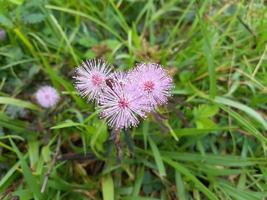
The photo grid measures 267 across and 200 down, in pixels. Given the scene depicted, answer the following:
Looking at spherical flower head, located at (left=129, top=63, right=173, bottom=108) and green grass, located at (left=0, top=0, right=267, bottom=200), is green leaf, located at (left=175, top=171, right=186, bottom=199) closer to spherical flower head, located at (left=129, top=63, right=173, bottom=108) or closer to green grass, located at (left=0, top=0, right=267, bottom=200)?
green grass, located at (left=0, top=0, right=267, bottom=200)

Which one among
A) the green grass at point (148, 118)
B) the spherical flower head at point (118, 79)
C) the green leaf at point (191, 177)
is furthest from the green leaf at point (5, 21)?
the green leaf at point (191, 177)

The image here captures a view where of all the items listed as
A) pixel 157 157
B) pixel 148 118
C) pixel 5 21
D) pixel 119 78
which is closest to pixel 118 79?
pixel 119 78

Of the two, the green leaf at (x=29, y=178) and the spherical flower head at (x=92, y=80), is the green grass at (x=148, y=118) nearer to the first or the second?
the green leaf at (x=29, y=178)

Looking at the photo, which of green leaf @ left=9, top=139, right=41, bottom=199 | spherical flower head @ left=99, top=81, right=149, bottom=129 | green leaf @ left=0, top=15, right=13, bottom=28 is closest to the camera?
spherical flower head @ left=99, top=81, right=149, bottom=129

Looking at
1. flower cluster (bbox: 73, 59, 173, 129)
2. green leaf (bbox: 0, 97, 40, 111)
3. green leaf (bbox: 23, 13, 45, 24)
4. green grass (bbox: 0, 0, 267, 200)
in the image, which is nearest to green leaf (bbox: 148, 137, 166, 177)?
green grass (bbox: 0, 0, 267, 200)

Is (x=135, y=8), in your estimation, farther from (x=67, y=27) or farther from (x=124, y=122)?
(x=124, y=122)

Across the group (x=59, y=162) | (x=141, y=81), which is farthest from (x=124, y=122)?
(x=59, y=162)

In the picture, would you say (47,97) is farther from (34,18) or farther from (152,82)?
(152,82)
